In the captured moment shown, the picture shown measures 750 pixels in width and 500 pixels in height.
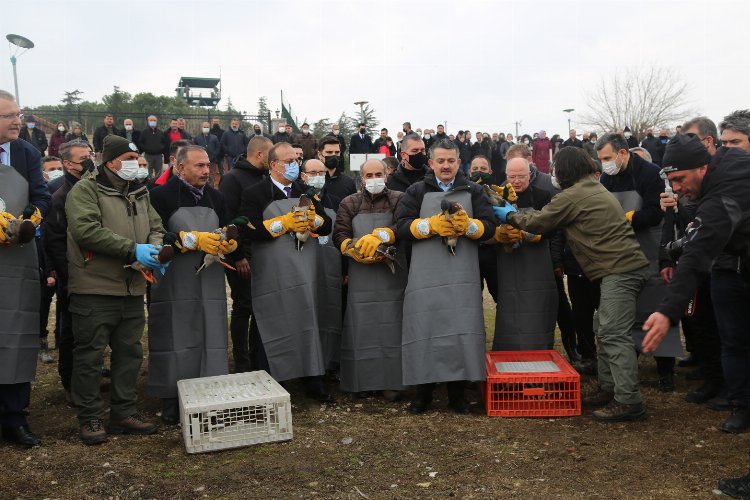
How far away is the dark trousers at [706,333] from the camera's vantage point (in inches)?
223

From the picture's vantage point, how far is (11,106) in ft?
15.5

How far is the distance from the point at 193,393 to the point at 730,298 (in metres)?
3.99

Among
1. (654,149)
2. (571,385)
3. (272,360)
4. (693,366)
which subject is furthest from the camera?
(654,149)

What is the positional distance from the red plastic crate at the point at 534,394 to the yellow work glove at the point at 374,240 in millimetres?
1359

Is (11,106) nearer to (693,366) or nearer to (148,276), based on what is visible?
(148,276)

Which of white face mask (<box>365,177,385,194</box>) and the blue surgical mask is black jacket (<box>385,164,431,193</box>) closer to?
white face mask (<box>365,177,385,194</box>)

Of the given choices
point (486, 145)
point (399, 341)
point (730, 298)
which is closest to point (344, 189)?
point (399, 341)

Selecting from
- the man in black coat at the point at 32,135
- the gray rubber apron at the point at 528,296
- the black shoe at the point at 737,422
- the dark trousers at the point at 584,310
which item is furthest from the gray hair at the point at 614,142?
the man in black coat at the point at 32,135

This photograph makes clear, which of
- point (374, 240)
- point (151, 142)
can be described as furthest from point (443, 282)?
point (151, 142)

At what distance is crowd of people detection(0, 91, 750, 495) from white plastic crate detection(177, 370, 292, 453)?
0.64 m

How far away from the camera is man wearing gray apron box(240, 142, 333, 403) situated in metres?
5.58

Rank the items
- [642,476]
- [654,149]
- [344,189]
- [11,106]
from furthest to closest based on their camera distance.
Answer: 1. [654,149]
2. [344,189]
3. [11,106]
4. [642,476]

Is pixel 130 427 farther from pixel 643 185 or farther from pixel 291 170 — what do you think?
pixel 643 185

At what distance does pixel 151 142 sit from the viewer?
53.1ft
